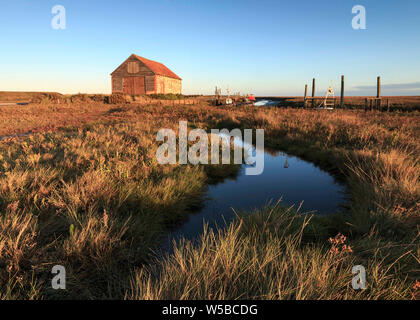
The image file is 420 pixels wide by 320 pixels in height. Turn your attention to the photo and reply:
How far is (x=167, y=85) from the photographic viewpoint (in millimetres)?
47188

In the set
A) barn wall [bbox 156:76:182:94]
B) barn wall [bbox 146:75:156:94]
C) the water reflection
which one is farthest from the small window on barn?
the water reflection

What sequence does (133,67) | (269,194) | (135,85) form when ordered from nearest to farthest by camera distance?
(269,194)
(133,67)
(135,85)

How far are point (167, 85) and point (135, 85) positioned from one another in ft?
25.9

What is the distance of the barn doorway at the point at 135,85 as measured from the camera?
40906 mm

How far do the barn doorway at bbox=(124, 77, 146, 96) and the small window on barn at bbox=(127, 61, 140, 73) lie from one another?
1353 mm

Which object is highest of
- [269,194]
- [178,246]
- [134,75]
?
[134,75]

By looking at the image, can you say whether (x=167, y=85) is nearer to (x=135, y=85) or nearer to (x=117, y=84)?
(x=135, y=85)

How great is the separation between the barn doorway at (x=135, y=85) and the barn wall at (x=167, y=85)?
2674 millimetres

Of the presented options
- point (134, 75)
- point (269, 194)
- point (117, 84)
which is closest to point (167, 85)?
point (134, 75)

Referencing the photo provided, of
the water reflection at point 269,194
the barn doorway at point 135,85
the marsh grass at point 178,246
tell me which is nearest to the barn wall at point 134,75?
the barn doorway at point 135,85

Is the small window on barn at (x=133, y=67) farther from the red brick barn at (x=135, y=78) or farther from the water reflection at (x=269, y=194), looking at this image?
the water reflection at (x=269, y=194)

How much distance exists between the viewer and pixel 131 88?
136ft
